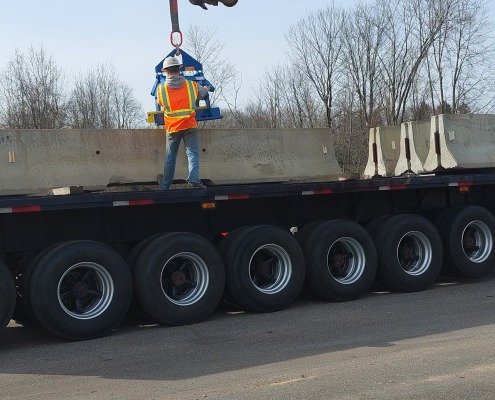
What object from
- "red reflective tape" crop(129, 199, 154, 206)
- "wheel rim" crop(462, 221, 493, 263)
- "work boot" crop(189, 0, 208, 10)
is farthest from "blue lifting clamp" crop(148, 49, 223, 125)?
"wheel rim" crop(462, 221, 493, 263)

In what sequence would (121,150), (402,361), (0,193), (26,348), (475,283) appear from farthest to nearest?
(475,283)
(121,150)
(0,193)
(26,348)
(402,361)

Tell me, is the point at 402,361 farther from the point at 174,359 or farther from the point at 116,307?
the point at 116,307

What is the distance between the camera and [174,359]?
7.39m

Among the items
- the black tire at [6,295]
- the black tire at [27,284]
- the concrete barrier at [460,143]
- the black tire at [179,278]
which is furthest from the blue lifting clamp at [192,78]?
the black tire at [6,295]

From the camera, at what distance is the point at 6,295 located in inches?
314

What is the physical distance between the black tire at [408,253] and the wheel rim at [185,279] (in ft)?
9.18

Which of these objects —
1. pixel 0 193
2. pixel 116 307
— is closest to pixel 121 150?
pixel 0 193

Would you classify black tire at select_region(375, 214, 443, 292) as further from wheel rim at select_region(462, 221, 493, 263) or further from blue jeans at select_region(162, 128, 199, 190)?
blue jeans at select_region(162, 128, 199, 190)

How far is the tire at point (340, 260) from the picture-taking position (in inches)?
395

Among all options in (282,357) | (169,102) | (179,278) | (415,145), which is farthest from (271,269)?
(415,145)

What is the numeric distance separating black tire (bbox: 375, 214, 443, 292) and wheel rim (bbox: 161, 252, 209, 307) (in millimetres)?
2797

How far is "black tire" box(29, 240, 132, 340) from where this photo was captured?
819 centimetres

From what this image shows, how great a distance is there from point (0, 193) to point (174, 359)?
3341 mm

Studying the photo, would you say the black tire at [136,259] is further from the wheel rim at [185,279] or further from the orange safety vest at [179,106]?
the orange safety vest at [179,106]
